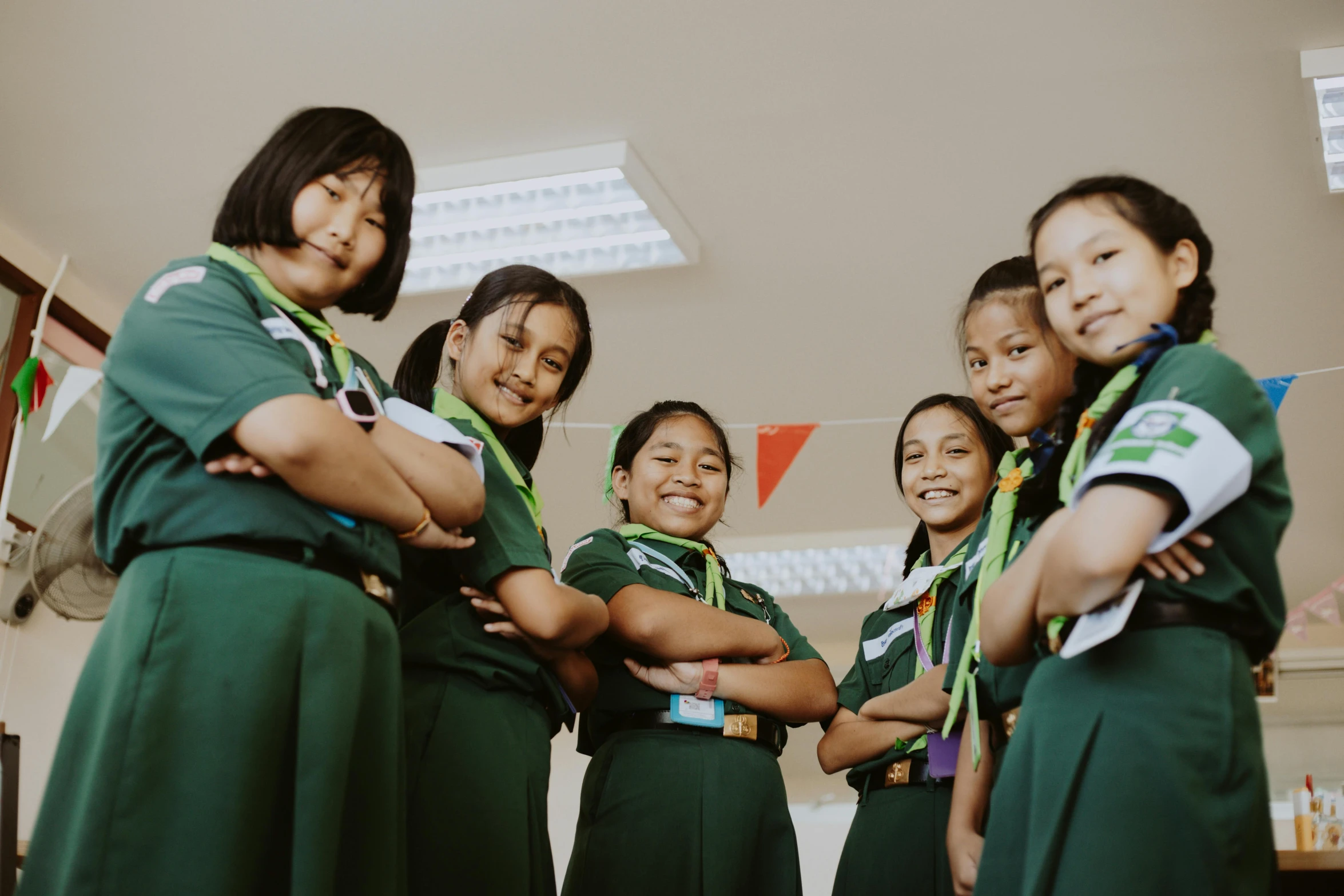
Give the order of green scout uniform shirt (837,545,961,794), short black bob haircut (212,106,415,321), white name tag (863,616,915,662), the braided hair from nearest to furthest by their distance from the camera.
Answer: the braided hair < short black bob haircut (212,106,415,321) < green scout uniform shirt (837,545,961,794) < white name tag (863,616,915,662)

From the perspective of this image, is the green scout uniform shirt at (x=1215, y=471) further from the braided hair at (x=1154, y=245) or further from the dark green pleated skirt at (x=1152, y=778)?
the braided hair at (x=1154, y=245)

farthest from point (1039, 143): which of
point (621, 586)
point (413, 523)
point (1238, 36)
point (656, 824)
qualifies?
point (413, 523)

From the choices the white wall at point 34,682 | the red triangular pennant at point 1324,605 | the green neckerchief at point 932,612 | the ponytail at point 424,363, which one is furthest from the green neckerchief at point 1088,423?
the red triangular pennant at point 1324,605

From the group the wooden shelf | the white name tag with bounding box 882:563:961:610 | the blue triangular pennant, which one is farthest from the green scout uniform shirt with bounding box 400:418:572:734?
the blue triangular pennant

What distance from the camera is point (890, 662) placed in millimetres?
2422

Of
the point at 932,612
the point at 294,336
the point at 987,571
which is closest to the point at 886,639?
the point at 932,612

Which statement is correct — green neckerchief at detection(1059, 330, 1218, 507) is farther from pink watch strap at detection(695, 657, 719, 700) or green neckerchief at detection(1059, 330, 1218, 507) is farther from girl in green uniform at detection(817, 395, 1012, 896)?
pink watch strap at detection(695, 657, 719, 700)

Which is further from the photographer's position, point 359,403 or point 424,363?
point 424,363

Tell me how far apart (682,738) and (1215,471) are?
121cm

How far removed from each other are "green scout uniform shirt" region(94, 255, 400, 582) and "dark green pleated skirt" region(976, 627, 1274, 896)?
0.85 m

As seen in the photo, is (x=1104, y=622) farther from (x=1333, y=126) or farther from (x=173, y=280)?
(x=1333, y=126)

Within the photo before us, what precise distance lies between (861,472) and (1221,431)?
4.63 meters

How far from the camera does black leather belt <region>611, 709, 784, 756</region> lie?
2.24 meters

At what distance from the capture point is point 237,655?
1367 millimetres
